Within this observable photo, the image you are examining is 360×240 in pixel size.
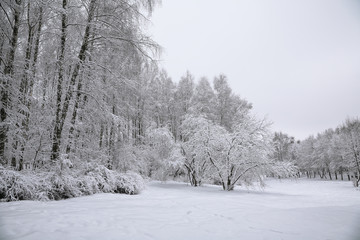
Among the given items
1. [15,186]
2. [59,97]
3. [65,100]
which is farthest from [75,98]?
[15,186]

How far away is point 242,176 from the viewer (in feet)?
31.3

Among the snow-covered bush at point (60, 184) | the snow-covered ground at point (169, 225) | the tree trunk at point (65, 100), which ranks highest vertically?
the tree trunk at point (65, 100)

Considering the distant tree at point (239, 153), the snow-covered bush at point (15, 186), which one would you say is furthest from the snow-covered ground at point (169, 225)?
the distant tree at point (239, 153)

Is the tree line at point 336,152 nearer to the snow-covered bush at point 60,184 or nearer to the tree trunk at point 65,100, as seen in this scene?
the snow-covered bush at point 60,184

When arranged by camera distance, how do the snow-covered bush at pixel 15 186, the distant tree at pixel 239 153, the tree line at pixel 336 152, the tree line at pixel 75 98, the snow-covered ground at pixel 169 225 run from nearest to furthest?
the snow-covered ground at pixel 169 225
the snow-covered bush at pixel 15 186
the tree line at pixel 75 98
the distant tree at pixel 239 153
the tree line at pixel 336 152

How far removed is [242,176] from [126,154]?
21.0ft

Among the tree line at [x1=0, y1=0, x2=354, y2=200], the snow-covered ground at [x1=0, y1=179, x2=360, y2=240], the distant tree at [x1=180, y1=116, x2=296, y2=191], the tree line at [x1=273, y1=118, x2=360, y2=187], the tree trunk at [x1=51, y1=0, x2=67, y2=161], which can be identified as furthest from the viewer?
the tree line at [x1=273, y1=118, x2=360, y2=187]

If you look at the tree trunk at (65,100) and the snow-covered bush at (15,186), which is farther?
the tree trunk at (65,100)

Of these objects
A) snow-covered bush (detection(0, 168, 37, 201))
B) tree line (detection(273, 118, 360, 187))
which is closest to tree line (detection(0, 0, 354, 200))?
snow-covered bush (detection(0, 168, 37, 201))

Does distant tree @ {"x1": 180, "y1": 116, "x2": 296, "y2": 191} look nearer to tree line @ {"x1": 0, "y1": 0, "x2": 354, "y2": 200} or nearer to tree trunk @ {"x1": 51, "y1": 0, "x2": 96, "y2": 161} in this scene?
tree line @ {"x1": 0, "y1": 0, "x2": 354, "y2": 200}

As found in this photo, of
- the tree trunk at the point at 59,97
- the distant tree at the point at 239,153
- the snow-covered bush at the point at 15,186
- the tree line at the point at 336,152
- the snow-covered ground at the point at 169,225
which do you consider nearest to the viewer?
the snow-covered ground at the point at 169,225

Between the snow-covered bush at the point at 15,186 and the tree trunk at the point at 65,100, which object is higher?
the tree trunk at the point at 65,100

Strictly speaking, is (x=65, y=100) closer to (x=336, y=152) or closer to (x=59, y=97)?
(x=59, y=97)

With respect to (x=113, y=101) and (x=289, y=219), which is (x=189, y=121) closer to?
(x=113, y=101)
